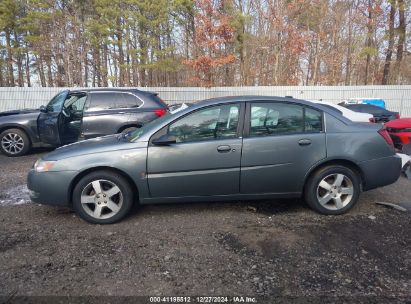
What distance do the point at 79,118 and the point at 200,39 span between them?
44.2 ft

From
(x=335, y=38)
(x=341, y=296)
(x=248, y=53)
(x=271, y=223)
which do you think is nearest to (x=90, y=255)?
(x=271, y=223)

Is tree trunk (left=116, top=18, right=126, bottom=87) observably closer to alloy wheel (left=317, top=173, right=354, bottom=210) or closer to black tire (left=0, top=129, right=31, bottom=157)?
black tire (left=0, top=129, right=31, bottom=157)

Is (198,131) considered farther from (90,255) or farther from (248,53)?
(248,53)

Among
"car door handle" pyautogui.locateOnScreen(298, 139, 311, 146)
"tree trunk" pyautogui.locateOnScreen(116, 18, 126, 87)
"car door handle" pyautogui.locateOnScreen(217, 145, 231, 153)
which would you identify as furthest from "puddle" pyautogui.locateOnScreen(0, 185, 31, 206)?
"tree trunk" pyautogui.locateOnScreen(116, 18, 126, 87)

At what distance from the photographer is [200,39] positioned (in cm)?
1905

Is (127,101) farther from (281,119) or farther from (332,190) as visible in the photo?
(332,190)

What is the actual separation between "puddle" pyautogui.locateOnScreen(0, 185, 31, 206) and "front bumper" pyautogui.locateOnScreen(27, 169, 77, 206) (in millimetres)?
1062

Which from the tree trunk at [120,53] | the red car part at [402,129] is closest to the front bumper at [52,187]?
the red car part at [402,129]

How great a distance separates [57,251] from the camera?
124 inches

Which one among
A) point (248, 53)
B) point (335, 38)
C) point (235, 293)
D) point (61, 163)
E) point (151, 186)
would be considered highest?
point (335, 38)

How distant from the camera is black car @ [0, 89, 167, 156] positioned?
714 cm

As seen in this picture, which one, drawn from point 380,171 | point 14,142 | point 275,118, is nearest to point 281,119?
point 275,118

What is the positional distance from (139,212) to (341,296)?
2604 mm

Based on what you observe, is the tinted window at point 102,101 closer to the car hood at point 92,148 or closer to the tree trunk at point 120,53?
the car hood at point 92,148
